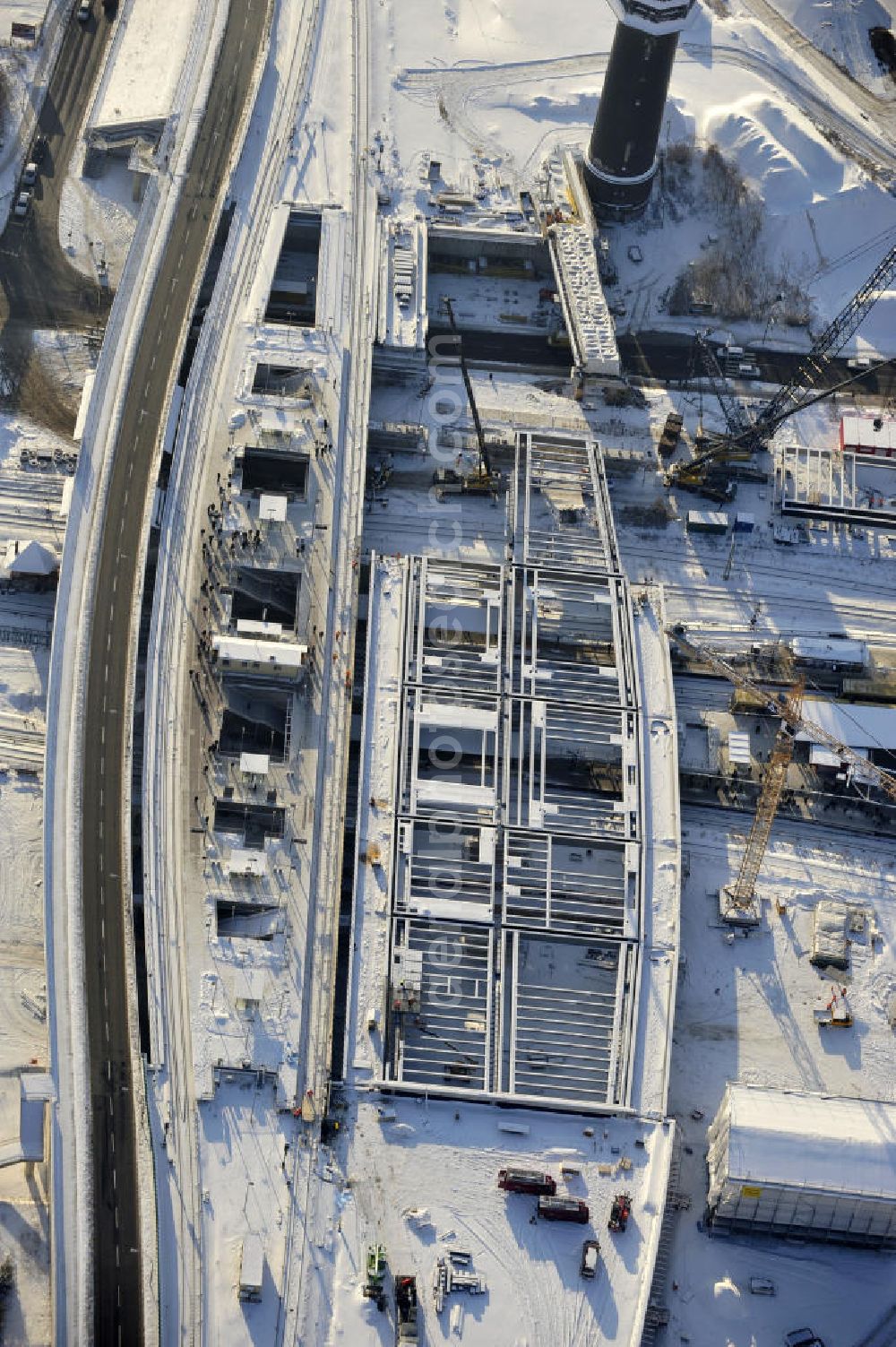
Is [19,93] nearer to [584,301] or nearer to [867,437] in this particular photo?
[584,301]

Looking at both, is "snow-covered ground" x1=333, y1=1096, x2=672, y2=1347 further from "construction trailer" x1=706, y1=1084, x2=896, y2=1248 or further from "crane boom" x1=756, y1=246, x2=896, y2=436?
"crane boom" x1=756, y1=246, x2=896, y2=436

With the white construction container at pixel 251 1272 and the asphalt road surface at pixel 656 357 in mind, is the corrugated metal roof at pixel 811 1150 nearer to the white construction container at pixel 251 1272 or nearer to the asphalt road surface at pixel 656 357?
the white construction container at pixel 251 1272

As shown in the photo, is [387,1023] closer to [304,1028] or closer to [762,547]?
[304,1028]

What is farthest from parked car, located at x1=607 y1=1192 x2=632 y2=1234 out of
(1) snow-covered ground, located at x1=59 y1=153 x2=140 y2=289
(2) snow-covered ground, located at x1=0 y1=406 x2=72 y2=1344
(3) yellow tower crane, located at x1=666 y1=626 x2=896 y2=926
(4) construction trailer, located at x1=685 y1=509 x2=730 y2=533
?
(1) snow-covered ground, located at x1=59 y1=153 x2=140 y2=289

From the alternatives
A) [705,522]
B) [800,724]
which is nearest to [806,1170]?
[800,724]

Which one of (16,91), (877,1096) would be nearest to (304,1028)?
(877,1096)

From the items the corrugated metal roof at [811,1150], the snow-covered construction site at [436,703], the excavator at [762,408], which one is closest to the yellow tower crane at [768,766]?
the snow-covered construction site at [436,703]
